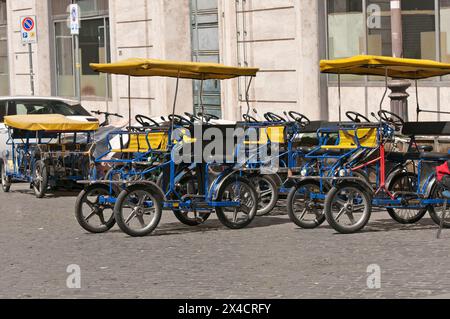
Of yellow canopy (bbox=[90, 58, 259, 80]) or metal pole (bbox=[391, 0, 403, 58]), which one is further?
metal pole (bbox=[391, 0, 403, 58])

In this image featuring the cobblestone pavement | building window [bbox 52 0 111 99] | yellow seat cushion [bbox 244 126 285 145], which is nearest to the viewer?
the cobblestone pavement

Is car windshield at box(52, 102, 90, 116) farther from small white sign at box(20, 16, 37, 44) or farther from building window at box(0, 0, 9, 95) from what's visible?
building window at box(0, 0, 9, 95)

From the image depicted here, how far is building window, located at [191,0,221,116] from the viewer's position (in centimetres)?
2598

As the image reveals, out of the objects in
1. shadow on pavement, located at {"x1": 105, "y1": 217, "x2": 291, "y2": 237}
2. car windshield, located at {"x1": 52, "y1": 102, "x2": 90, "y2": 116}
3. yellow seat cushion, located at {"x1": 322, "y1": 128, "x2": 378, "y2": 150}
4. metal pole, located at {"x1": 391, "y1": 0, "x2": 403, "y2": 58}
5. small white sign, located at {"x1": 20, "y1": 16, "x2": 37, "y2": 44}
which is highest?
small white sign, located at {"x1": 20, "y1": 16, "x2": 37, "y2": 44}

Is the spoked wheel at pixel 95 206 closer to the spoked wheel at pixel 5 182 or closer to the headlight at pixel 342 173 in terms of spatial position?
the headlight at pixel 342 173

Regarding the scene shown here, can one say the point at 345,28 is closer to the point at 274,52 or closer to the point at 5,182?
the point at 274,52

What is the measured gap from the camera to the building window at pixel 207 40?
26.0m

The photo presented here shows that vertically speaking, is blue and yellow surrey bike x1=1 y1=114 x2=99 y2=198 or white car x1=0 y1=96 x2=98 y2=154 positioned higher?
white car x1=0 y1=96 x2=98 y2=154

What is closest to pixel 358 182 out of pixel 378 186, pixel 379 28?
pixel 378 186

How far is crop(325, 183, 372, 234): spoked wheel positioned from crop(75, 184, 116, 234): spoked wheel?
2538 mm

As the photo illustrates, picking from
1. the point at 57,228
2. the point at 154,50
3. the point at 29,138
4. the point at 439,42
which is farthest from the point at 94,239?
the point at 154,50

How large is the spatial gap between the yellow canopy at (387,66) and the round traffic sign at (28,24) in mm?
13440

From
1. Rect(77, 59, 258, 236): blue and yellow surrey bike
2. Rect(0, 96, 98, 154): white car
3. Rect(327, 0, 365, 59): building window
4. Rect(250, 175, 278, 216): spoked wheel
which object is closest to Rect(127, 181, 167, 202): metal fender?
Rect(77, 59, 258, 236): blue and yellow surrey bike

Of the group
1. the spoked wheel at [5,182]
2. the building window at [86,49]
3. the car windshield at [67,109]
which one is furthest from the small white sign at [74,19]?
the spoked wheel at [5,182]
